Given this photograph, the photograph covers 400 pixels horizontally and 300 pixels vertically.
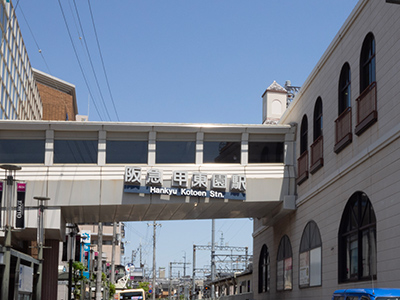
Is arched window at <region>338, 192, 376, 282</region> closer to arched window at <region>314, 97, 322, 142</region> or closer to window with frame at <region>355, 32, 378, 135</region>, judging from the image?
window with frame at <region>355, 32, 378, 135</region>

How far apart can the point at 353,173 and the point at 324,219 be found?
379 centimetres

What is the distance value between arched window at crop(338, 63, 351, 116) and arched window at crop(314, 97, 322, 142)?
2933 mm

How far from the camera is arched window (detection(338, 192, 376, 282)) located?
19.4m

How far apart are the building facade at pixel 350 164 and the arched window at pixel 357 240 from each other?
32 mm

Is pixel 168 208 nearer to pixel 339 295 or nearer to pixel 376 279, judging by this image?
pixel 376 279

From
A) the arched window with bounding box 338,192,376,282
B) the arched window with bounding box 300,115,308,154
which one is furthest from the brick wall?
the arched window with bounding box 338,192,376,282

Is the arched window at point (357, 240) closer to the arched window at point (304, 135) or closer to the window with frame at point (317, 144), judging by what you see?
the window with frame at point (317, 144)

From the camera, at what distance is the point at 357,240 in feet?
67.5

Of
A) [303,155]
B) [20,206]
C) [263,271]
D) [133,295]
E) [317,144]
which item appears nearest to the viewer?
[20,206]

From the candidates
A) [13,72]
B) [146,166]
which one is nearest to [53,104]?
[13,72]

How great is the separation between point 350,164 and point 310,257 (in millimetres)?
6561

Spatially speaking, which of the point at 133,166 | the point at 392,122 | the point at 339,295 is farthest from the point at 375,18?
the point at 133,166

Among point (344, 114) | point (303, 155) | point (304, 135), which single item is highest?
point (304, 135)

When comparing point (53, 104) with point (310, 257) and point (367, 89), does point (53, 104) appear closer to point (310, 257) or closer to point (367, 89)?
point (310, 257)
